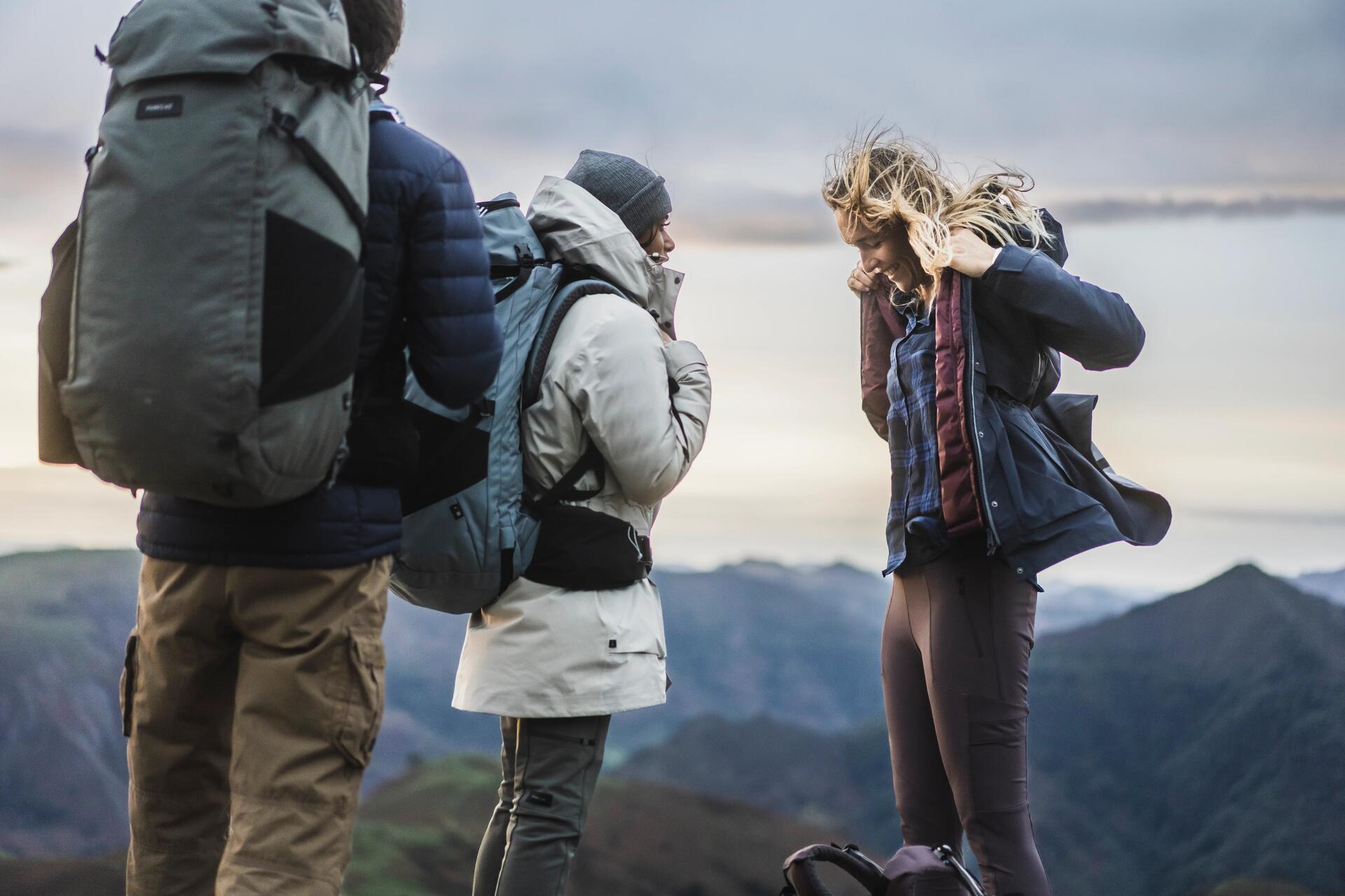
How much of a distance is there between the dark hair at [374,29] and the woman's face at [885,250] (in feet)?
4.08

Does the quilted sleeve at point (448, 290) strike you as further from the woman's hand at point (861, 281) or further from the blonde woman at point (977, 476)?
the woman's hand at point (861, 281)

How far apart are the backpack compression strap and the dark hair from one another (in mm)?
1752

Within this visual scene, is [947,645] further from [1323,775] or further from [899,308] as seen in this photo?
[1323,775]

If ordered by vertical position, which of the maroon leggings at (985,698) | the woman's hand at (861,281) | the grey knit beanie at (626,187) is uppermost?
the grey knit beanie at (626,187)

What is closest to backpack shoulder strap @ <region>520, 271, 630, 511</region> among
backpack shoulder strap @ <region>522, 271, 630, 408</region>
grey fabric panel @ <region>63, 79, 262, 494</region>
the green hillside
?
backpack shoulder strap @ <region>522, 271, 630, 408</region>

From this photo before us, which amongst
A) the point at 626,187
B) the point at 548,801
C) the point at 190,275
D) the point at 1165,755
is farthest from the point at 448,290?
the point at 1165,755

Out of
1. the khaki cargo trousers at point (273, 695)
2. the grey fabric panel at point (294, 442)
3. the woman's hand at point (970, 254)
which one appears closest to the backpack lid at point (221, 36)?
the grey fabric panel at point (294, 442)

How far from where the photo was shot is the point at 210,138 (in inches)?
72.6

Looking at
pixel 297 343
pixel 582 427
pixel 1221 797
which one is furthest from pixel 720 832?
pixel 297 343

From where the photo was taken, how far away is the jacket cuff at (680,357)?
2793 millimetres

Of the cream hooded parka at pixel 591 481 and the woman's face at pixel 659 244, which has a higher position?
the woman's face at pixel 659 244

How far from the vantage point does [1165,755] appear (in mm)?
10609

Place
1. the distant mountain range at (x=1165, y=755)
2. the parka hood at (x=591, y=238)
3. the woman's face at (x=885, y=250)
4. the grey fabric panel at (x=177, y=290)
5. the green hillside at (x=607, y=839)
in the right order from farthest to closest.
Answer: the distant mountain range at (x=1165, y=755)
the green hillside at (x=607, y=839)
the woman's face at (x=885, y=250)
the parka hood at (x=591, y=238)
the grey fabric panel at (x=177, y=290)

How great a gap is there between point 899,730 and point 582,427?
3.72ft
